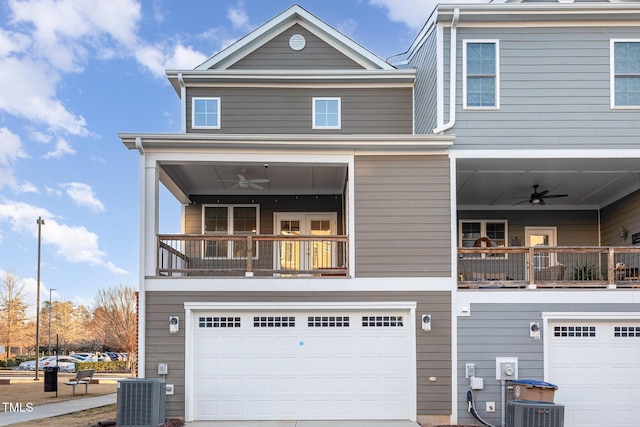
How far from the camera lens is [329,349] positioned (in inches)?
406

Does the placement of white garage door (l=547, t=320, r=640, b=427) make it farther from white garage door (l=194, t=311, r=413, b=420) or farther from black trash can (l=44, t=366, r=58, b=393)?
black trash can (l=44, t=366, r=58, b=393)

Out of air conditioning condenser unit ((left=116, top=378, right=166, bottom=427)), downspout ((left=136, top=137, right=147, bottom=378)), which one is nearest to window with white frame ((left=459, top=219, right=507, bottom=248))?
downspout ((left=136, top=137, right=147, bottom=378))

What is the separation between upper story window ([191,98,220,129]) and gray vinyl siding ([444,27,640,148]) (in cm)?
577

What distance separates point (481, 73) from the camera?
1077 cm

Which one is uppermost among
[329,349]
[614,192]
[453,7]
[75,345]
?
[453,7]

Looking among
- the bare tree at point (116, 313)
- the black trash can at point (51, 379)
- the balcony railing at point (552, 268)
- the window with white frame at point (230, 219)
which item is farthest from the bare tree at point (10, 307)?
the balcony railing at point (552, 268)

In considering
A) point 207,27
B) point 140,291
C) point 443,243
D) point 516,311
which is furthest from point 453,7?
point 207,27

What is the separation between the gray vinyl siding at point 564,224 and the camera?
14.0m

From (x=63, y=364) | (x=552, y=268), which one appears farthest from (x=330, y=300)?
(x=63, y=364)

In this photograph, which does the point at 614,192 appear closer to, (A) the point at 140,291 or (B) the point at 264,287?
(B) the point at 264,287

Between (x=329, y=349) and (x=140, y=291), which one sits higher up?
(x=140, y=291)

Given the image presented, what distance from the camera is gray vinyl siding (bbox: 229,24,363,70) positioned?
538 inches

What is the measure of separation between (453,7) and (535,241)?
662 centimetres

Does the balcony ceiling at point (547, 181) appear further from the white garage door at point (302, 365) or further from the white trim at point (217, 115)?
the white trim at point (217, 115)
